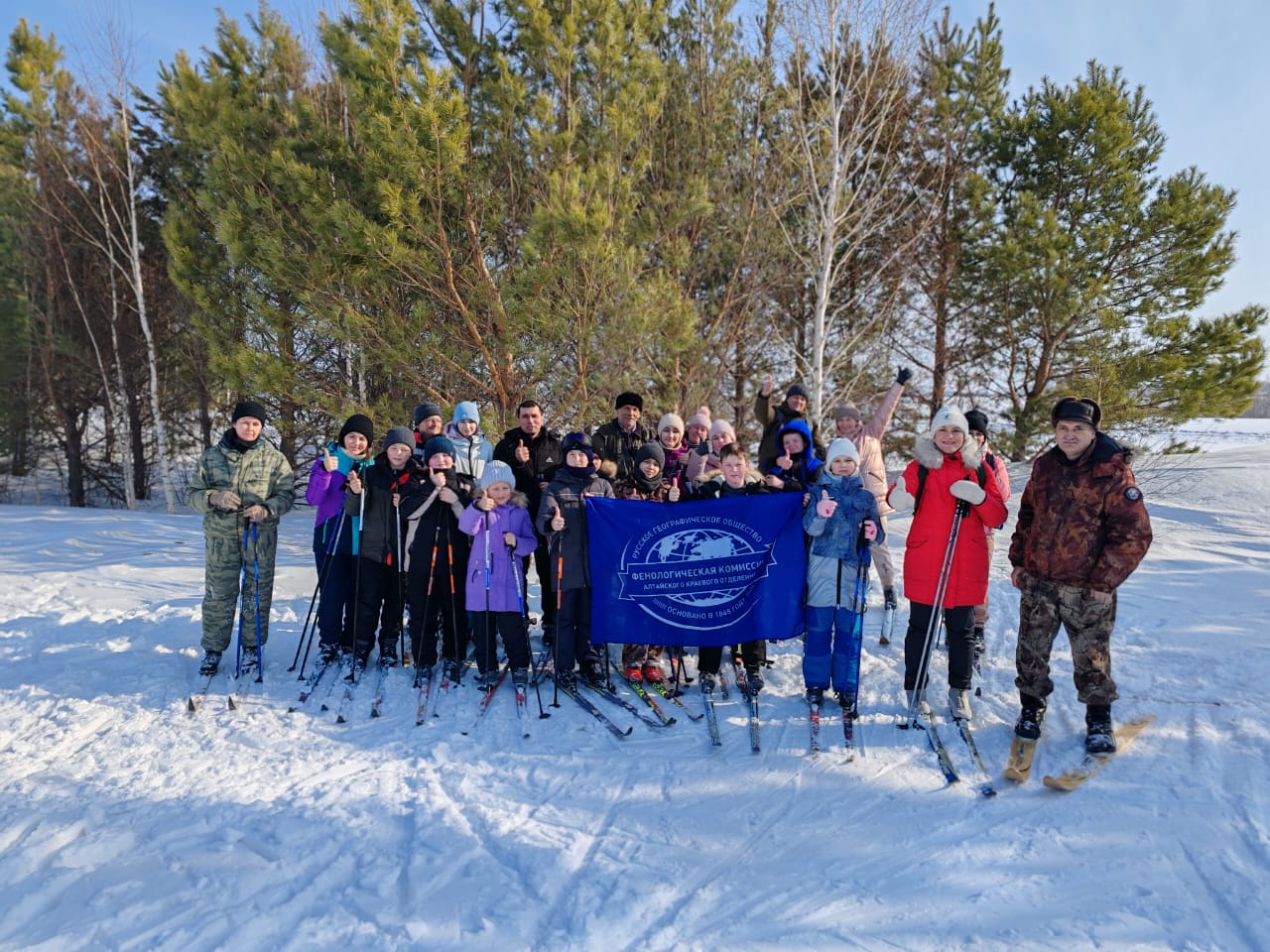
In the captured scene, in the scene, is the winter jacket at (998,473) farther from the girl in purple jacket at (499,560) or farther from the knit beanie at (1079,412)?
the girl in purple jacket at (499,560)

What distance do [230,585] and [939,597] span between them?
5070 mm

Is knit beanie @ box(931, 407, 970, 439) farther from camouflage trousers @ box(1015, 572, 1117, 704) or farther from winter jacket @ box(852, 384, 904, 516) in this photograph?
winter jacket @ box(852, 384, 904, 516)

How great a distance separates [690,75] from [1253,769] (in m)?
11.6

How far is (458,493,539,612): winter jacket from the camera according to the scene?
197 inches

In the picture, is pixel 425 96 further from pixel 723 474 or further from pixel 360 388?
pixel 723 474

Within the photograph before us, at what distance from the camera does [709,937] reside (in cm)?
260

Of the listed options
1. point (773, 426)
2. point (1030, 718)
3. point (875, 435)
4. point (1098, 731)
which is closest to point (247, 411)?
point (773, 426)

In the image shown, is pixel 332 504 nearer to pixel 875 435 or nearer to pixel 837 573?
pixel 837 573

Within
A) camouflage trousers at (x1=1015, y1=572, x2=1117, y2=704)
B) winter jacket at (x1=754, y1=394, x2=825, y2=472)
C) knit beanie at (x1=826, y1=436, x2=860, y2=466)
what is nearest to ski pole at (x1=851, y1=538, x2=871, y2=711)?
knit beanie at (x1=826, y1=436, x2=860, y2=466)

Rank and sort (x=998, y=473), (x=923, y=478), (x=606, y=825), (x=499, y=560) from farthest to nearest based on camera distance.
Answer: (x=499, y=560) → (x=998, y=473) → (x=923, y=478) → (x=606, y=825)

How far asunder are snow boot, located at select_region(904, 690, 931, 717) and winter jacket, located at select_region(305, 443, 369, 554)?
413 cm

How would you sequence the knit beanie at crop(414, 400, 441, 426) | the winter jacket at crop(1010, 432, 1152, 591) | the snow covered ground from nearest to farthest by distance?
the snow covered ground
the winter jacket at crop(1010, 432, 1152, 591)
the knit beanie at crop(414, 400, 441, 426)

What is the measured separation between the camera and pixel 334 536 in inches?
211

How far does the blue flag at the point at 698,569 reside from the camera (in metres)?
5.00
